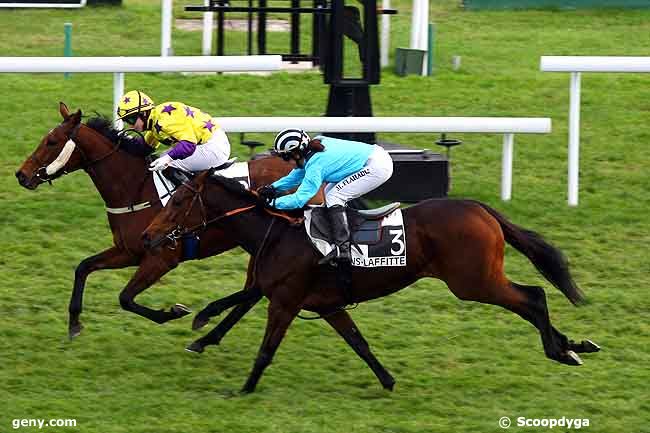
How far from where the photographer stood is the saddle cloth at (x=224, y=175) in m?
8.40

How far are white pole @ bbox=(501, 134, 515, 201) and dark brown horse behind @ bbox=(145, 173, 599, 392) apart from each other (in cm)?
336

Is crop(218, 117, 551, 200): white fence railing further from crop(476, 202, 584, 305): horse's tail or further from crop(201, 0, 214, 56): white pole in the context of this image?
crop(201, 0, 214, 56): white pole

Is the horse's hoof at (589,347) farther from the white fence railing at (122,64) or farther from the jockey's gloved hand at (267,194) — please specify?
the white fence railing at (122,64)

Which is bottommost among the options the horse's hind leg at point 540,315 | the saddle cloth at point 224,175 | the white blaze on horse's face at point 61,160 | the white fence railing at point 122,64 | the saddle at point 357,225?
the horse's hind leg at point 540,315

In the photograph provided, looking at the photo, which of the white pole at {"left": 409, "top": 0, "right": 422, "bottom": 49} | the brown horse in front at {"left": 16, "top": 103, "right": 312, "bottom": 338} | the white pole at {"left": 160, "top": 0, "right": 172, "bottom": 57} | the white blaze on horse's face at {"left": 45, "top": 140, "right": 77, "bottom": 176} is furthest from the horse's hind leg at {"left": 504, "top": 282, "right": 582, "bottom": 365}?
the white pole at {"left": 160, "top": 0, "right": 172, "bottom": 57}

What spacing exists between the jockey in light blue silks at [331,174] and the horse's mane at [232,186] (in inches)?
2.7

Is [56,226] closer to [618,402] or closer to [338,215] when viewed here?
[338,215]

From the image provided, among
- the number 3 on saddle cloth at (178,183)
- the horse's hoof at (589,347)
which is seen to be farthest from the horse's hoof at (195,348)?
the horse's hoof at (589,347)

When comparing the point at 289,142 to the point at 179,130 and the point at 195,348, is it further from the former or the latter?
the point at 195,348

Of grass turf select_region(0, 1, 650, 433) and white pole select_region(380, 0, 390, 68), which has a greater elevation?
white pole select_region(380, 0, 390, 68)

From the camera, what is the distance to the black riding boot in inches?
293

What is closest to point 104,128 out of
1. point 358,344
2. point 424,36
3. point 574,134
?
point 358,344

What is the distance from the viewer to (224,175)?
8.46 meters

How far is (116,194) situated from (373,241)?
1797 millimetres
